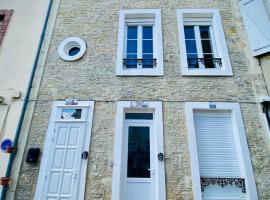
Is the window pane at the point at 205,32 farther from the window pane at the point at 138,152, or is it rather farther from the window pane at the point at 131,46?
the window pane at the point at 138,152

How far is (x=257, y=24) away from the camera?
5.64 meters

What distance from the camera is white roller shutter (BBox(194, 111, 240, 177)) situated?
4578 millimetres

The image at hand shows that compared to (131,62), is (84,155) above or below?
below

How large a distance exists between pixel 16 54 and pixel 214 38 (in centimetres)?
578

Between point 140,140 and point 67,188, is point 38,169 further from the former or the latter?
point 140,140

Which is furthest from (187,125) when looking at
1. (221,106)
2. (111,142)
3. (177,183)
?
(111,142)

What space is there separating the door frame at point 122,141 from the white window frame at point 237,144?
2.16 feet

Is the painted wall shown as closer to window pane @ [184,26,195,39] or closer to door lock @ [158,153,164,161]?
door lock @ [158,153,164,161]

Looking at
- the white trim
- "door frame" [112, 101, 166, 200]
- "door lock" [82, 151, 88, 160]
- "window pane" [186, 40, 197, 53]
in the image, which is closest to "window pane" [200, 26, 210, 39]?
"window pane" [186, 40, 197, 53]

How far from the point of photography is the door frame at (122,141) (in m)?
4.38

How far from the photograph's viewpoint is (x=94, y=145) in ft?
15.7

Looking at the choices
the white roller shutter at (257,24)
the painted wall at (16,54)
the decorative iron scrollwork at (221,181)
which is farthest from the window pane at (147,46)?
the decorative iron scrollwork at (221,181)

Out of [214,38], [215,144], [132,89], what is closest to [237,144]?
[215,144]

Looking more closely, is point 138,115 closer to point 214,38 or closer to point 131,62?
point 131,62
